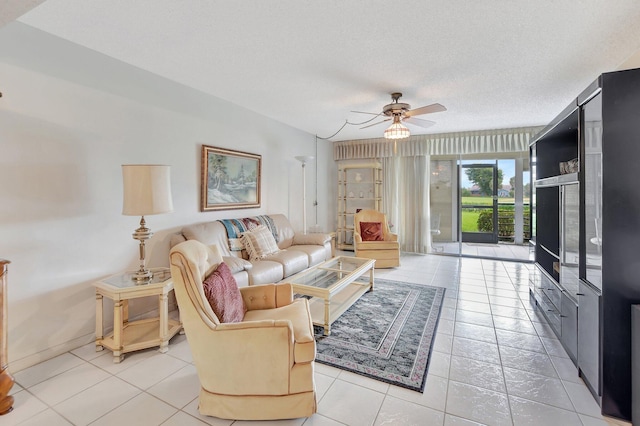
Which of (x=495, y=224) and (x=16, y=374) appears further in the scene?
(x=495, y=224)

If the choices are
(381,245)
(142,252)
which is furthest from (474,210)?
(142,252)

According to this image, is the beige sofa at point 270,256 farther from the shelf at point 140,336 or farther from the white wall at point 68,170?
the shelf at point 140,336

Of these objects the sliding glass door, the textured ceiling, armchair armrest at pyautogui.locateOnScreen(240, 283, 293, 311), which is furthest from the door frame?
armchair armrest at pyautogui.locateOnScreen(240, 283, 293, 311)

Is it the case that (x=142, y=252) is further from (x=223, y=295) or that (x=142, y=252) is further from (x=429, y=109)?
(x=429, y=109)

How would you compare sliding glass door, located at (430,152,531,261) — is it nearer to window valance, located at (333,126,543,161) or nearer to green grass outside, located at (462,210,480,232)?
green grass outside, located at (462,210,480,232)

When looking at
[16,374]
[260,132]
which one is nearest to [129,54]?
[260,132]

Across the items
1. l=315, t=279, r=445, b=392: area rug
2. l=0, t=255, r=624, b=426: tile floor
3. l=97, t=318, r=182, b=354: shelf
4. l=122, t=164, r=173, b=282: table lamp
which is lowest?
l=0, t=255, r=624, b=426: tile floor

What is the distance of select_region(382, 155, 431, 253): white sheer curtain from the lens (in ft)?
19.9

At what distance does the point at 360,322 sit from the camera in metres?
2.90

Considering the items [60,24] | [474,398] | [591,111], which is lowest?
[474,398]

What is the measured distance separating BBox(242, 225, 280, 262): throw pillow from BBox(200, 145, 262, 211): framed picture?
56 cm

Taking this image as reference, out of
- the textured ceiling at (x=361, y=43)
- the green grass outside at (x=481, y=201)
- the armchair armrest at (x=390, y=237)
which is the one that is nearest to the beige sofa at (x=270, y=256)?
the armchair armrest at (x=390, y=237)

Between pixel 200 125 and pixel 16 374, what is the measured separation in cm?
276

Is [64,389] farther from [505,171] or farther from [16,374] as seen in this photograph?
[505,171]
